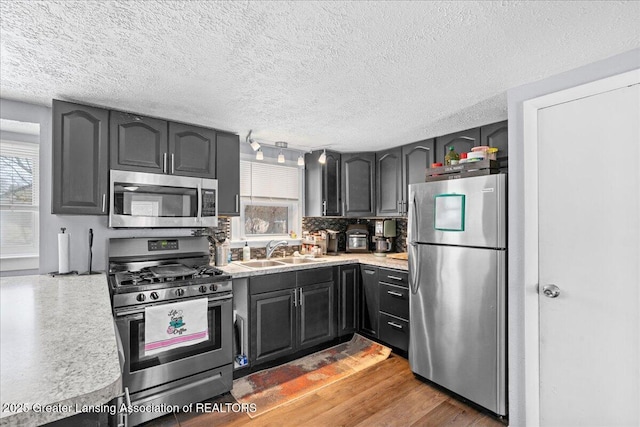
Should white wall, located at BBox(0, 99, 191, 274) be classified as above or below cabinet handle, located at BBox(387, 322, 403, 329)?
above

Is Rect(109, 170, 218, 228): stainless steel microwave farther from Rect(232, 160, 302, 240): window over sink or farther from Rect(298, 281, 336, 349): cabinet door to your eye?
Rect(298, 281, 336, 349): cabinet door

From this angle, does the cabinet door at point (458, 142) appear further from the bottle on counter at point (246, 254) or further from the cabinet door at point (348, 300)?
the bottle on counter at point (246, 254)

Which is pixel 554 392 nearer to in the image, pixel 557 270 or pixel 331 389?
pixel 557 270

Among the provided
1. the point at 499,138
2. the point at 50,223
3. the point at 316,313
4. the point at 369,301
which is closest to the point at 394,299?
the point at 369,301

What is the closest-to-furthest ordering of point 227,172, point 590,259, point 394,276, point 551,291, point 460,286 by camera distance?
point 590,259 < point 551,291 < point 460,286 < point 227,172 < point 394,276


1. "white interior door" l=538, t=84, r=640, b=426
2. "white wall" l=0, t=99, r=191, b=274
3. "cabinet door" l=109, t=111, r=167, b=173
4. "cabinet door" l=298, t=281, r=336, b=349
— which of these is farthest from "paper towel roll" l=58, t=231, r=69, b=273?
"white interior door" l=538, t=84, r=640, b=426

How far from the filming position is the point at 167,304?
7.19ft

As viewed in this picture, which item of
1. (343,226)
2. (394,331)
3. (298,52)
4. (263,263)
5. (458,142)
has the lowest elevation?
(394,331)

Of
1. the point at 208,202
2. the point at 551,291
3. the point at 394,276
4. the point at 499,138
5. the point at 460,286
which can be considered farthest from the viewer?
the point at 394,276

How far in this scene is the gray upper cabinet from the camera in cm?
373

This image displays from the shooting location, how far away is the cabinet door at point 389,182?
3574 mm

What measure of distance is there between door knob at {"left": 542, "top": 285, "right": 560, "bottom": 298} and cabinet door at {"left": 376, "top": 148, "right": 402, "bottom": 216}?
1.78 m

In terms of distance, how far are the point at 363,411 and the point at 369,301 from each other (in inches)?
49.1

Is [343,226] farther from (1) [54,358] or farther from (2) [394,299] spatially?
(1) [54,358]
